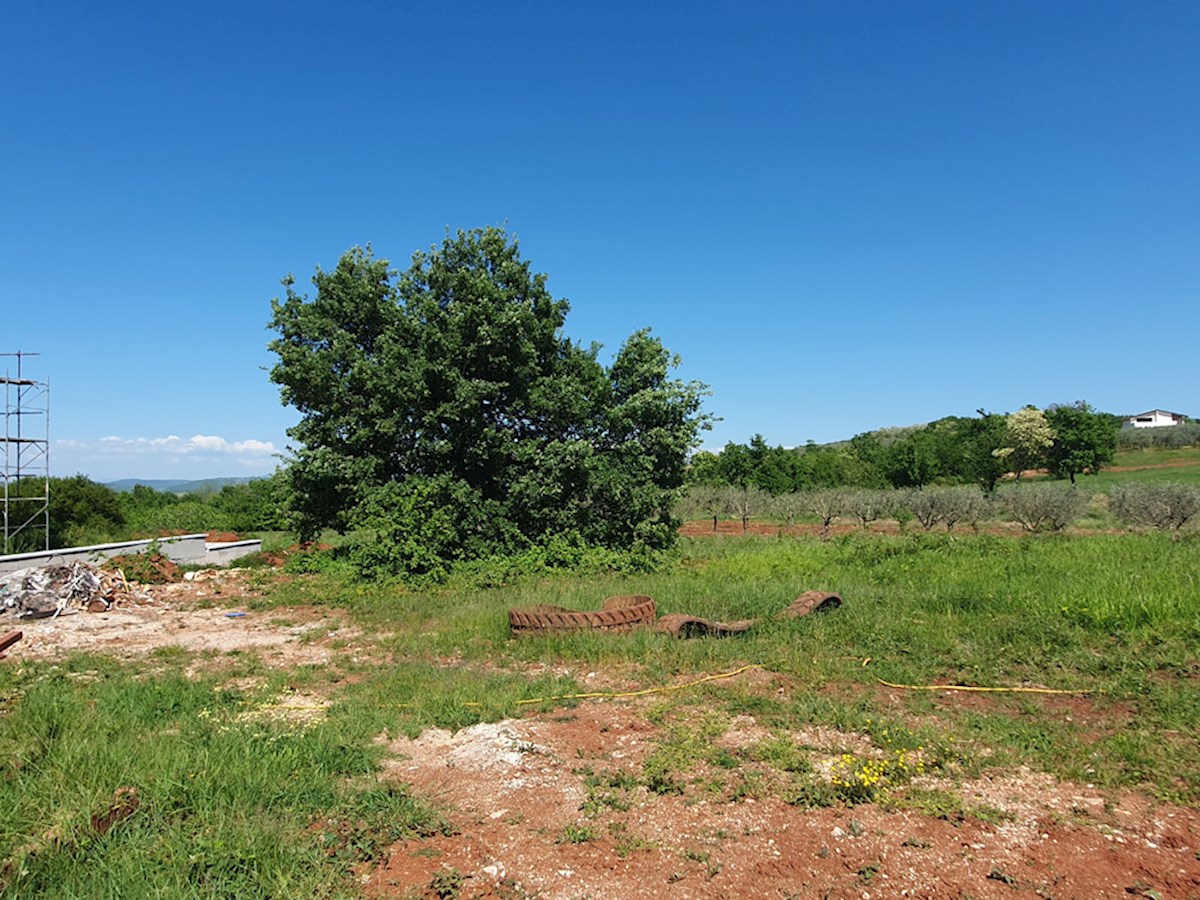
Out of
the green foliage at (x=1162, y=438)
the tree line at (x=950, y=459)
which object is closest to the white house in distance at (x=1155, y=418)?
the green foliage at (x=1162, y=438)

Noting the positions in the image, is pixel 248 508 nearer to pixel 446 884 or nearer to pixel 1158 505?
pixel 446 884

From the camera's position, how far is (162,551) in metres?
16.3

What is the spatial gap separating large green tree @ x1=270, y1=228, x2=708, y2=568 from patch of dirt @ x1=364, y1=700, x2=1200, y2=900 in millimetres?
9770

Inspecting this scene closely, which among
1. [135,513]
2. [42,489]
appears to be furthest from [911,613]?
[135,513]

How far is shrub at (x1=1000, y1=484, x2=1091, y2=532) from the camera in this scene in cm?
2264

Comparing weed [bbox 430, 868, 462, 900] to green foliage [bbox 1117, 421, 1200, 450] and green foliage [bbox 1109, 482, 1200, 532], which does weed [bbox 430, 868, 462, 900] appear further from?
green foliage [bbox 1117, 421, 1200, 450]

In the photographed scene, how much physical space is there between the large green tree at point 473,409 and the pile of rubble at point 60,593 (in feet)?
13.0

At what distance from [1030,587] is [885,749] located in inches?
229

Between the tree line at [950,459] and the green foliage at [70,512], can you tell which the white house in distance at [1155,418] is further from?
the green foliage at [70,512]

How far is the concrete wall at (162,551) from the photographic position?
41.8ft

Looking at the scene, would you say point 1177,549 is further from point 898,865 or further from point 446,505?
point 446,505

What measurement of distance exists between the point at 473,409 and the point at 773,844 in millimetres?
11365

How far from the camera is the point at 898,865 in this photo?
3268 mm

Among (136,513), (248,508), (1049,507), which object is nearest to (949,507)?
(1049,507)
